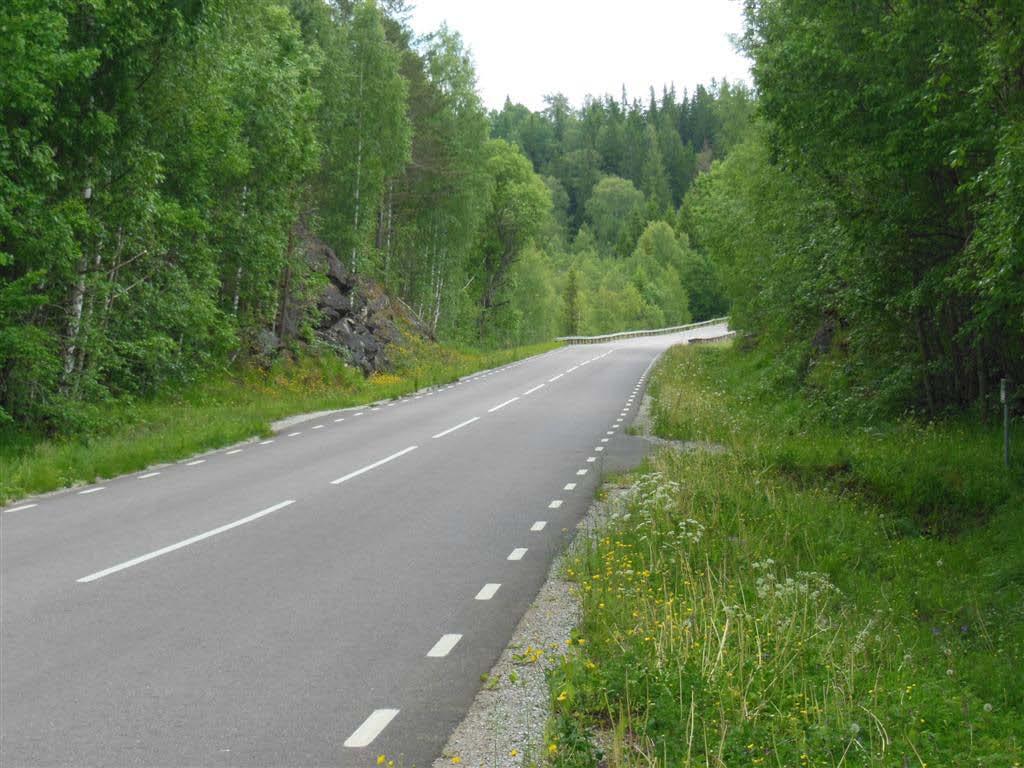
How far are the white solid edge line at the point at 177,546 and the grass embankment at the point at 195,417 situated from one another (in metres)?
3.72

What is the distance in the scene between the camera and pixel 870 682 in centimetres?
555

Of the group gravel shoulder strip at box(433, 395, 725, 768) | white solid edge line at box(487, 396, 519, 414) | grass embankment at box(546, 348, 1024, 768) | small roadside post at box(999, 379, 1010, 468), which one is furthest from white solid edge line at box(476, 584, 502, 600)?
white solid edge line at box(487, 396, 519, 414)

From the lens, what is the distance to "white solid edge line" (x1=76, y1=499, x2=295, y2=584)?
29.3ft

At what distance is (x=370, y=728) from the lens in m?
5.30

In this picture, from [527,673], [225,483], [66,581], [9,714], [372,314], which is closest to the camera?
[9,714]

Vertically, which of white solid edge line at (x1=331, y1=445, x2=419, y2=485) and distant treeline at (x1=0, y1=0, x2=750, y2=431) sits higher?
distant treeline at (x1=0, y1=0, x2=750, y2=431)

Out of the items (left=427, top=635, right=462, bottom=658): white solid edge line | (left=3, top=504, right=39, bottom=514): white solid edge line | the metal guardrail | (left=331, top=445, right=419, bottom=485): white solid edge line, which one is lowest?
the metal guardrail

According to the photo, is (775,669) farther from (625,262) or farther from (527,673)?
(625,262)

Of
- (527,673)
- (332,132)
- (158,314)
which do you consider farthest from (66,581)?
(332,132)

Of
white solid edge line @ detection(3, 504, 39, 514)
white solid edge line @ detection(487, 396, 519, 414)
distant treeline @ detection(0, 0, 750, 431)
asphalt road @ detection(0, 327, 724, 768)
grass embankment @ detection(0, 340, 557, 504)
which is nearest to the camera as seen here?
asphalt road @ detection(0, 327, 724, 768)

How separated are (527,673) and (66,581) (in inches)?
185

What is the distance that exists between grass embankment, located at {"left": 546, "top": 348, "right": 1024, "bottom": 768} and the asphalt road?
0.94 meters

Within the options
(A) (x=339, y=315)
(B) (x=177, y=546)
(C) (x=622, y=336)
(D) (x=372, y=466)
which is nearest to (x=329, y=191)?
(A) (x=339, y=315)

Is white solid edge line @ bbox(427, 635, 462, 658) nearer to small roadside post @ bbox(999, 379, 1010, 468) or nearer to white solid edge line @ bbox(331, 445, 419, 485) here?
white solid edge line @ bbox(331, 445, 419, 485)
